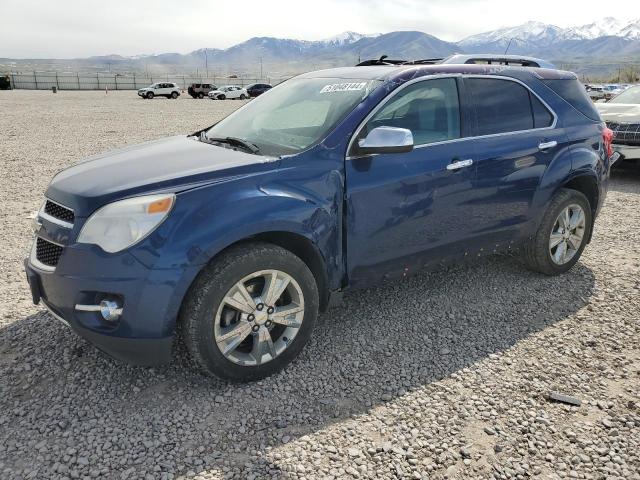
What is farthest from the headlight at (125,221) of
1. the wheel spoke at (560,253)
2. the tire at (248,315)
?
the wheel spoke at (560,253)

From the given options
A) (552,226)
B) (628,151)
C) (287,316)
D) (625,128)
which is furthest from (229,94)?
(287,316)

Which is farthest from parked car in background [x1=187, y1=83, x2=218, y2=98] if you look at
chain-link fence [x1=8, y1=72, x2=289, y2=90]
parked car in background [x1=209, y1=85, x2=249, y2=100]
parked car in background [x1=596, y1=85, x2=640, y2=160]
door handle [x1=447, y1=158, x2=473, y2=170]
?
door handle [x1=447, y1=158, x2=473, y2=170]

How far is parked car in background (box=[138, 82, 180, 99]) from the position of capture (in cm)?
4259

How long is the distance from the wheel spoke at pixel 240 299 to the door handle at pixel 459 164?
1.68m

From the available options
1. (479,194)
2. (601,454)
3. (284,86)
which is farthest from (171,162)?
(601,454)

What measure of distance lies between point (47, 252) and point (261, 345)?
1296 millimetres

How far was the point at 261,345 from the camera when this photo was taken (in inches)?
126

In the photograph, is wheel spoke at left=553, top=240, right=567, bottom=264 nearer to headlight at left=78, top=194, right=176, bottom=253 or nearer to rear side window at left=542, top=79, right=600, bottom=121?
rear side window at left=542, top=79, right=600, bottom=121

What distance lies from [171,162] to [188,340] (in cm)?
108

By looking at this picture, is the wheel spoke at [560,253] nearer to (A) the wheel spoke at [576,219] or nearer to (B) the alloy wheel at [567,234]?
(B) the alloy wheel at [567,234]

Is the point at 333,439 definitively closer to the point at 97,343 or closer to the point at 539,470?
the point at 539,470

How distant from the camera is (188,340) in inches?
117

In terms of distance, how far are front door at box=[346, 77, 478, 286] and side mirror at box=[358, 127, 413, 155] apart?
0.44ft

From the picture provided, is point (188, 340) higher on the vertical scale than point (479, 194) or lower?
lower
